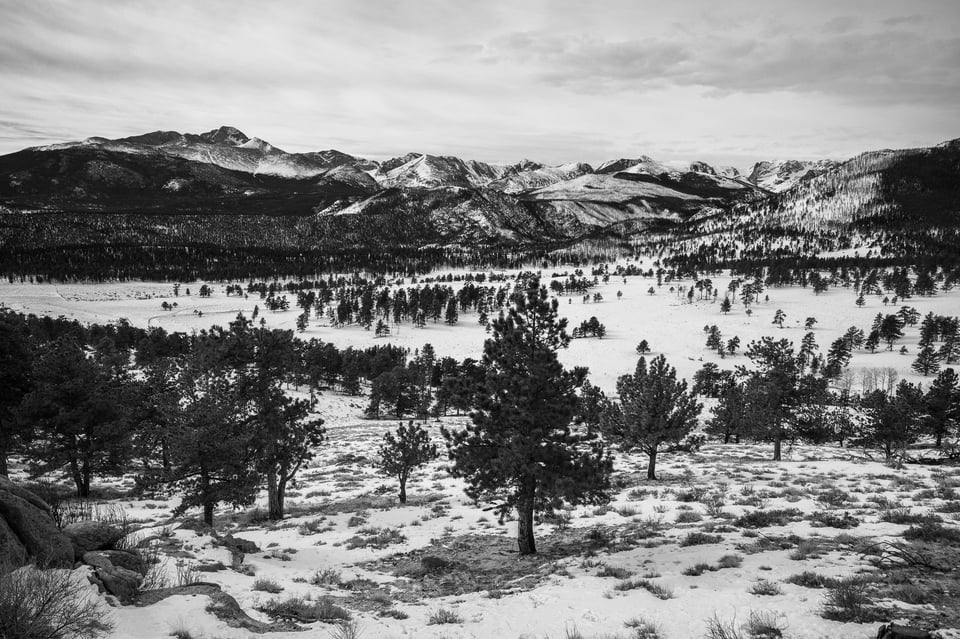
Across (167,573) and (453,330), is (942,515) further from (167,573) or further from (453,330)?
(453,330)

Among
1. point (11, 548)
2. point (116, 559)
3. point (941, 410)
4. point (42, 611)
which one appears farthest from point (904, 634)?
point (941, 410)

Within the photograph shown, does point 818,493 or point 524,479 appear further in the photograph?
point 818,493

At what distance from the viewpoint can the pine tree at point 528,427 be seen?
1436 cm

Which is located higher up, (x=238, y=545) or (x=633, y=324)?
(x=238, y=545)

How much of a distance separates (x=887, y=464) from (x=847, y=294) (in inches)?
8560

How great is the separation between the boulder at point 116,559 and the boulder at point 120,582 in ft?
1.13

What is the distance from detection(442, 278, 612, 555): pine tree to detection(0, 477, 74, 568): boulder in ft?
31.0

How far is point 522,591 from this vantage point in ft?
37.6

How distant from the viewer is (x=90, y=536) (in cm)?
1015

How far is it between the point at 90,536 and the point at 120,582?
2.86 meters

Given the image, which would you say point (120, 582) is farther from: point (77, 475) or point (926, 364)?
point (926, 364)

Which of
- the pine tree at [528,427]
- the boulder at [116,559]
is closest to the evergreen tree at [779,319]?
the pine tree at [528,427]

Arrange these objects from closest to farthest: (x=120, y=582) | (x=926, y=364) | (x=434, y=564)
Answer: (x=120, y=582) → (x=434, y=564) → (x=926, y=364)

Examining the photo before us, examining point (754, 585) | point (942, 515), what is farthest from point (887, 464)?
point (754, 585)
